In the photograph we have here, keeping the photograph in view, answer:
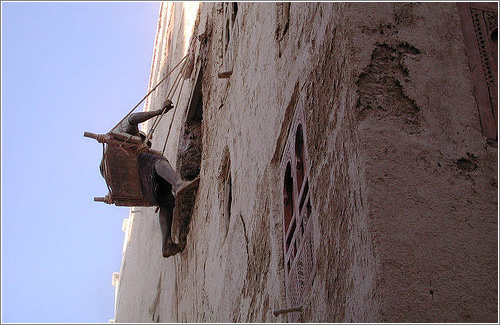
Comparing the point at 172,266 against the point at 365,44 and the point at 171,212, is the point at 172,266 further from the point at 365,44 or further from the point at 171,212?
the point at 365,44

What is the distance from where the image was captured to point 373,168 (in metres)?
3.19

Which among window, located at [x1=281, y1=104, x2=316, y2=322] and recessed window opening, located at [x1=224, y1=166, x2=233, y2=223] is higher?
recessed window opening, located at [x1=224, y1=166, x2=233, y2=223]

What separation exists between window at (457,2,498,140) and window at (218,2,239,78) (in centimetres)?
343

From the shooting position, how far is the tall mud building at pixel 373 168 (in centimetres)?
301

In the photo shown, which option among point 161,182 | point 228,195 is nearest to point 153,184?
point 161,182

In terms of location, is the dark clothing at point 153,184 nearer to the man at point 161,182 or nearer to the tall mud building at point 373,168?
the man at point 161,182

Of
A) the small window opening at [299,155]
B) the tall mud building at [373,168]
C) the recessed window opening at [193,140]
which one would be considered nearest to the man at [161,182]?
the recessed window opening at [193,140]

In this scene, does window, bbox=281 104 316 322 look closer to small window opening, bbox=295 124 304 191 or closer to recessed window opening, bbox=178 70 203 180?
small window opening, bbox=295 124 304 191

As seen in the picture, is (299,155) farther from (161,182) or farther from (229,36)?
(161,182)

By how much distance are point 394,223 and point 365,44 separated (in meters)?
0.88

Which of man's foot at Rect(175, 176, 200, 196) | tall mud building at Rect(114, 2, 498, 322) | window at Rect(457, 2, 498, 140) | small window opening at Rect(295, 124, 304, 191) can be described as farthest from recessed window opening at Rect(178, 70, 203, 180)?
window at Rect(457, 2, 498, 140)

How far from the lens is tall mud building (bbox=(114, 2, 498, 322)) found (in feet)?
9.86

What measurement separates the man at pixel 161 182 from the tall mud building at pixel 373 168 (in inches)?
102

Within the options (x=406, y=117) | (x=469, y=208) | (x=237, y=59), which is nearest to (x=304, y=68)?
(x=406, y=117)
